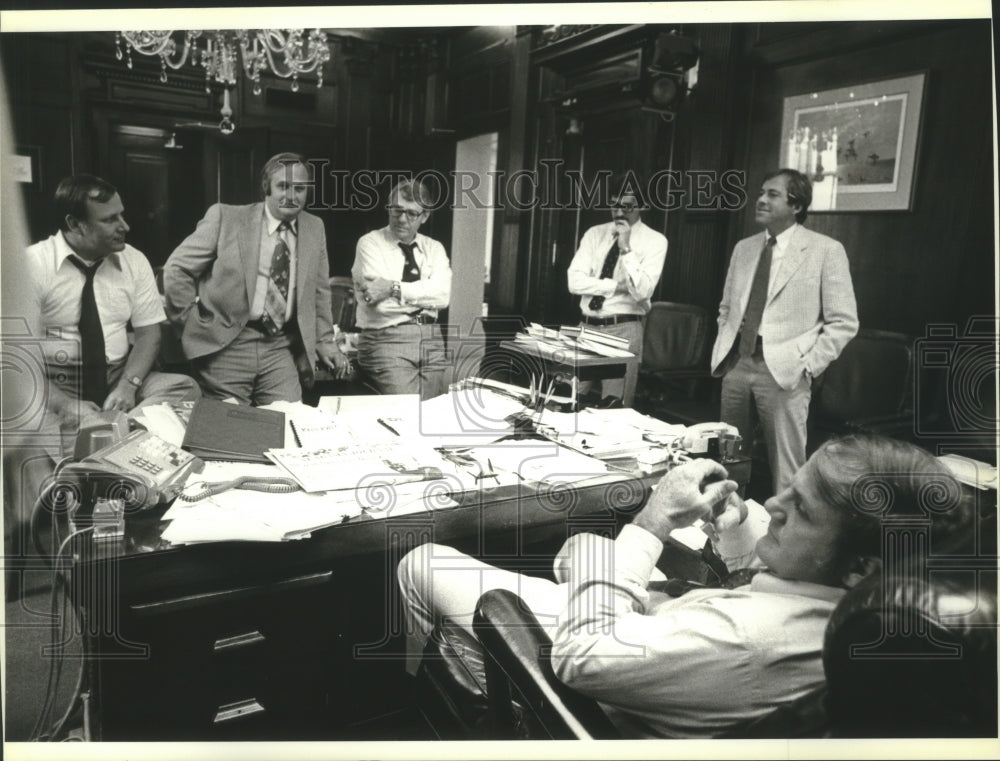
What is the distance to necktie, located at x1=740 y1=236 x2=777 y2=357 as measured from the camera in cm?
174

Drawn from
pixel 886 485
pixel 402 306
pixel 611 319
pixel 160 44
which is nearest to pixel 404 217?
pixel 402 306

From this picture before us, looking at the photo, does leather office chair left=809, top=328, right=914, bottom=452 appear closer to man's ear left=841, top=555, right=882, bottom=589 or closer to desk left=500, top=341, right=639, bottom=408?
man's ear left=841, top=555, right=882, bottom=589

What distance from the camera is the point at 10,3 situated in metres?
1.72

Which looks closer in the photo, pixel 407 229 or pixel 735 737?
pixel 735 737

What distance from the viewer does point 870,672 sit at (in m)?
1.53

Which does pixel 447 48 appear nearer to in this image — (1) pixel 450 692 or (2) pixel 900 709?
(1) pixel 450 692

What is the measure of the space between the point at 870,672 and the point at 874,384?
64cm

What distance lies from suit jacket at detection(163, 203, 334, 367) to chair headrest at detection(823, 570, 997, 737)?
4.49 feet

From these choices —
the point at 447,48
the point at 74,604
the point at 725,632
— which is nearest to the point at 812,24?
the point at 447,48

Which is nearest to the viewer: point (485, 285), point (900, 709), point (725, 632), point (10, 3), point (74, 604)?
point (725, 632)

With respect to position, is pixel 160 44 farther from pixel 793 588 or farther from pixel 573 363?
pixel 793 588

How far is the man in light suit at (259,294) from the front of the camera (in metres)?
1.79

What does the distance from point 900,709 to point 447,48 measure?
1831mm

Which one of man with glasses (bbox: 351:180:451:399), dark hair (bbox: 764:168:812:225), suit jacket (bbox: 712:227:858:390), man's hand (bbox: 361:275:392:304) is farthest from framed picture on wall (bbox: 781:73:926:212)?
man's hand (bbox: 361:275:392:304)
